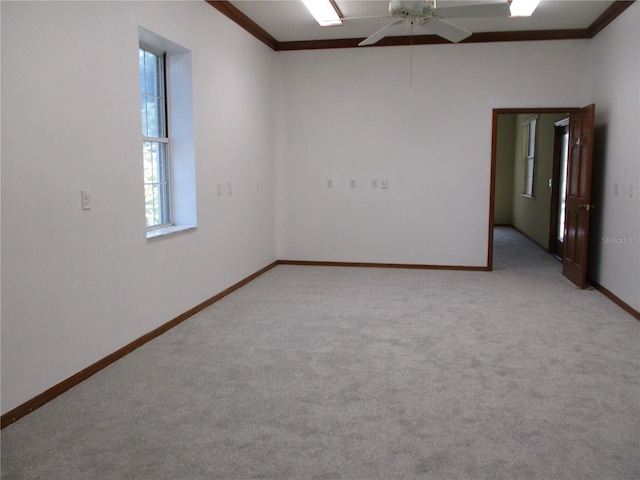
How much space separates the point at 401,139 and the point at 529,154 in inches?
180

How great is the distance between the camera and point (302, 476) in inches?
84.4

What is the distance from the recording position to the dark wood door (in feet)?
17.4

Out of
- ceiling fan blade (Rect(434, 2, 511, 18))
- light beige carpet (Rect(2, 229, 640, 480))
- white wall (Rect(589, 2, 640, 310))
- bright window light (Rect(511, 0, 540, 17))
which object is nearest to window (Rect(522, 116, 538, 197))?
white wall (Rect(589, 2, 640, 310))

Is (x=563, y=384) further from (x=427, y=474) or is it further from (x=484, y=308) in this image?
(x=484, y=308)

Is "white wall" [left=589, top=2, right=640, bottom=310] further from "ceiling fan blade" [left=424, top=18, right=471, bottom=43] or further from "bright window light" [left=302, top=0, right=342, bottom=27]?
"bright window light" [left=302, top=0, right=342, bottom=27]

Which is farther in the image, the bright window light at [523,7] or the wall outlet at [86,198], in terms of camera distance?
the bright window light at [523,7]

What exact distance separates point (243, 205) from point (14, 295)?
3165 mm

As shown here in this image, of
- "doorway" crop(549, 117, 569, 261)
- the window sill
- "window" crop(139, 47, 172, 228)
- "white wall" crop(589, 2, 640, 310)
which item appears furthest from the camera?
"doorway" crop(549, 117, 569, 261)

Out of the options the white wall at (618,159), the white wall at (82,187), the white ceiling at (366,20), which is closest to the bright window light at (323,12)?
the white ceiling at (366,20)

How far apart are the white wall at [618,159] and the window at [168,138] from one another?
3678mm

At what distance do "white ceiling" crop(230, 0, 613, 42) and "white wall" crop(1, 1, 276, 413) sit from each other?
2.41 ft

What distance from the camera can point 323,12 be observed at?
516 cm

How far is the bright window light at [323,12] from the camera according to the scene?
4.87 meters

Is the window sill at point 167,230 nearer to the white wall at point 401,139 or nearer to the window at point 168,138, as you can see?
the window at point 168,138
